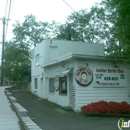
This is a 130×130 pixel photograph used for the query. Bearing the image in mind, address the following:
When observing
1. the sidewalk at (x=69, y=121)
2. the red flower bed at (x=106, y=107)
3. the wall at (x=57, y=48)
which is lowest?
the sidewalk at (x=69, y=121)

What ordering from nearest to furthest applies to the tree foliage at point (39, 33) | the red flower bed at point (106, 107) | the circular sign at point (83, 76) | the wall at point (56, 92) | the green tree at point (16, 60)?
1. the red flower bed at point (106, 107)
2. the circular sign at point (83, 76)
3. the wall at point (56, 92)
4. the tree foliage at point (39, 33)
5. the green tree at point (16, 60)

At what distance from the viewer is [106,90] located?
14344mm

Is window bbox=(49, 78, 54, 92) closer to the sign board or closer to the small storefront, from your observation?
the small storefront

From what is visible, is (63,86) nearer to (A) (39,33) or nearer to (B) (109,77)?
(B) (109,77)

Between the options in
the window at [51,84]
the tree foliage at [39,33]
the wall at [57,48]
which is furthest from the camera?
the tree foliage at [39,33]

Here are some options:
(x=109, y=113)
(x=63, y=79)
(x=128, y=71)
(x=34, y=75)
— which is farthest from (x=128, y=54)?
(x=34, y=75)

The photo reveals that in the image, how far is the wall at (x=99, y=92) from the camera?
45.0ft

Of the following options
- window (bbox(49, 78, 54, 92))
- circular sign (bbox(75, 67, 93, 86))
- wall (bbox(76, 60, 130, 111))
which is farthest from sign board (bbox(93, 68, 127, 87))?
window (bbox(49, 78, 54, 92))

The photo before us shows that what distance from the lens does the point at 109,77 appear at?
1444 centimetres

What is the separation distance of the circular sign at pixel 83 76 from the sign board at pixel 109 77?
Answer: 1.30ft

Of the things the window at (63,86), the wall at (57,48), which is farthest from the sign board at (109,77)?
the wall at (57,48)

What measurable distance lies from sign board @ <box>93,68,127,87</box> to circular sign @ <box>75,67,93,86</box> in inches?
15.6

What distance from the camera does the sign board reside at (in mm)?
14227

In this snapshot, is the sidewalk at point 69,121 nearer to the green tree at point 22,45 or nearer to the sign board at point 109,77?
the sign board at point 109,77
